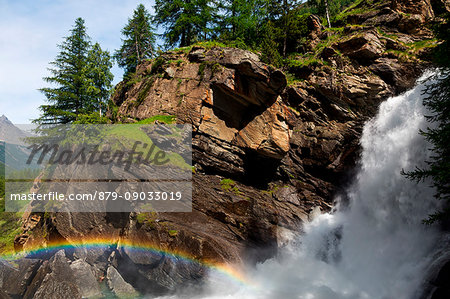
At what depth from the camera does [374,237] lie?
15594 millimetres

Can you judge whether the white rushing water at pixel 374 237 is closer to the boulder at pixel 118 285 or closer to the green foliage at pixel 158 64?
the boulder at pixel 118 285

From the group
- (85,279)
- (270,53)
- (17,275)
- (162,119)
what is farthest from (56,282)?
(270,53)

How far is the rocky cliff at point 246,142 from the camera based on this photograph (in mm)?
13977

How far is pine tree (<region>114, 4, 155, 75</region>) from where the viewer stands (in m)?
30.8

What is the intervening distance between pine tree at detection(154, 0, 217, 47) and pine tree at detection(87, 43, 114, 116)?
31.7 ft

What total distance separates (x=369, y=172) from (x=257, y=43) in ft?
61.6

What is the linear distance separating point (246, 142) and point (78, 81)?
15.8 m

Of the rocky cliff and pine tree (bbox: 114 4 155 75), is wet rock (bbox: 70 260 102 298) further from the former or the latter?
pine tree (bbox: 114 4 155 75)

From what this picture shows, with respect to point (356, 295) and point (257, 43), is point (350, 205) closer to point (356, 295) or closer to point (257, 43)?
point (356, 295)

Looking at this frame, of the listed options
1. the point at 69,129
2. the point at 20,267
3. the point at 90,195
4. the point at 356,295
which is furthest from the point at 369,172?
the point at 20,267

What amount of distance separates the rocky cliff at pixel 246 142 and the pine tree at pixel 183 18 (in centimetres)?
586

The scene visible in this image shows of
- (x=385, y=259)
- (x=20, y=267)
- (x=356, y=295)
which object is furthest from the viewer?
(x=20, y=267)

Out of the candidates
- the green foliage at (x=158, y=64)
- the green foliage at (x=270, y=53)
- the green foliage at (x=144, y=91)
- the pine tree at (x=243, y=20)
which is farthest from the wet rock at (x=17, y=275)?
the pine tree at (x=243, y=20)

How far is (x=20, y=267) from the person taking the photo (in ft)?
49.0
